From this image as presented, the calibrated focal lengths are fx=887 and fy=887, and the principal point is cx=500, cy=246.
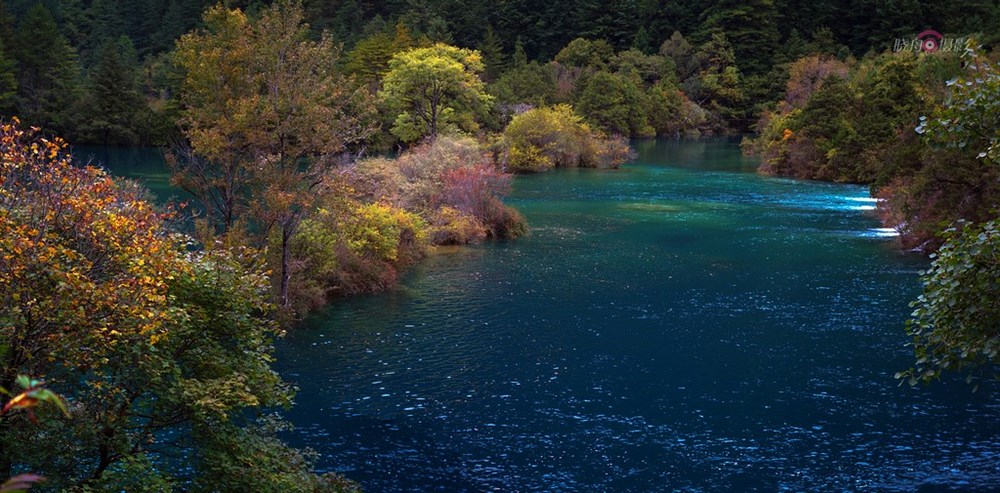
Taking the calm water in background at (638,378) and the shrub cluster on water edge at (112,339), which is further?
the calm water in background at (638,378)

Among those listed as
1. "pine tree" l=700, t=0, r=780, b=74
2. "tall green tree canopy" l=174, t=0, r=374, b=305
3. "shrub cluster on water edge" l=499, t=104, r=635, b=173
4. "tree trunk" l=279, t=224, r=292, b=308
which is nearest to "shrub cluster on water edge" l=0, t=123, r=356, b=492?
"tall green tree canopy" l=174, t=0, r=374, b=305

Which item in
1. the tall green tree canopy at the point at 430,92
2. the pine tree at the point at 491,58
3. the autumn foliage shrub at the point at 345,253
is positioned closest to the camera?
the autumn foliage shrub at the point at 345,253

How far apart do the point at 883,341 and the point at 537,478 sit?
1467cm

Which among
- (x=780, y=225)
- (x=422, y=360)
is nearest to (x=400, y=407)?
(x=422, y=360)

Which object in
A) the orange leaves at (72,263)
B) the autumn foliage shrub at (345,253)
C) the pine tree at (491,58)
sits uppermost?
the pine tree at (491,58)

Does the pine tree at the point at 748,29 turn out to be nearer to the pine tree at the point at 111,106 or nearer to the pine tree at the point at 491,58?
the pine tree at the point at 491,58

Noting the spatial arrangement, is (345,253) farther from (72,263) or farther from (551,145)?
(551,145)

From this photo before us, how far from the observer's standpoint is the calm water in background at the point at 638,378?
18398 millimetres

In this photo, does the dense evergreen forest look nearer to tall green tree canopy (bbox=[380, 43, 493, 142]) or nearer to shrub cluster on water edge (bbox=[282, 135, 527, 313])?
tall green tree canopy (bbox=[380, 43, 493, 142])

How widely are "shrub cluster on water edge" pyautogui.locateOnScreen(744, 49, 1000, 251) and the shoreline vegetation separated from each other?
0.38ft

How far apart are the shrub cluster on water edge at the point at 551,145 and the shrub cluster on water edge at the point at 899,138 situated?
587 inches

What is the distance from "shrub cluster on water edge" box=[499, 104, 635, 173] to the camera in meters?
76.4

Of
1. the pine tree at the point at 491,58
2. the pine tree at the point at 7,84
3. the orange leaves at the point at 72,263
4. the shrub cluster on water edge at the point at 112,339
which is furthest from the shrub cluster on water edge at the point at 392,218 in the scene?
the pine tree at the point at 491,58

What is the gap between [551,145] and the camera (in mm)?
78188
